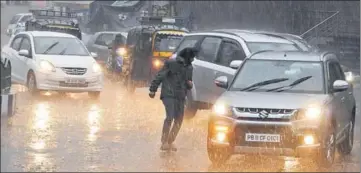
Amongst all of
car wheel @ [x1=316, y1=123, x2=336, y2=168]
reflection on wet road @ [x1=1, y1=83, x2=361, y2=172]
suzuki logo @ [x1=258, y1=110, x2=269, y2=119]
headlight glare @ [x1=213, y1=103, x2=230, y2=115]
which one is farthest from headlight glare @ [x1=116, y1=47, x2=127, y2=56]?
suzuki logo @ [x1=258, y1=110, x2=269, y2=119]

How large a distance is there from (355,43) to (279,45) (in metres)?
15.7

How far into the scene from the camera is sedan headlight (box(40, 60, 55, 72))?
17.6 meters

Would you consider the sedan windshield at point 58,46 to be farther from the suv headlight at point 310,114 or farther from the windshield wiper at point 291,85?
the suv headlight at point 310,114

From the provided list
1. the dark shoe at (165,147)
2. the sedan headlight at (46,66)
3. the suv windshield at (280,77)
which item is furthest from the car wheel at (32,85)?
the suv windshield at (280,77)

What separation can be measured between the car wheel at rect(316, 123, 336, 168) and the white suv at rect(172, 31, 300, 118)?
3831 millimetres

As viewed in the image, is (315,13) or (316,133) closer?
(316,133)

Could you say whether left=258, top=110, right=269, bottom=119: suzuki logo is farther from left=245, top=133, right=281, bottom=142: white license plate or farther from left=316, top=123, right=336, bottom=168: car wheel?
left=316, top=123, right=336, bottom=168: car wheel

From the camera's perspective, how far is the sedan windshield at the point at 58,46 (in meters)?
18.4

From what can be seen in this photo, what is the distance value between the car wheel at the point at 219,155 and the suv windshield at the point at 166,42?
875cm

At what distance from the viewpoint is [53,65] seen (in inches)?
696

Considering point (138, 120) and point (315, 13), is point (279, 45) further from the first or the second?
point (315, 13)

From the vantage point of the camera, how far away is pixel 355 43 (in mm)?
29188

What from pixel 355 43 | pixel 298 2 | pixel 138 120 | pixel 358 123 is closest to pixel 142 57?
pixel 138 120

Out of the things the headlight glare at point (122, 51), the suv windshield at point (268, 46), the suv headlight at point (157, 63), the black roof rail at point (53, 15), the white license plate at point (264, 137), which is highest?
the black roof rail at point (53, 15)
